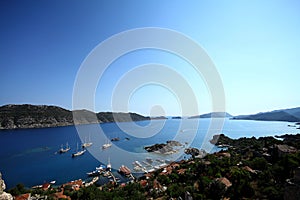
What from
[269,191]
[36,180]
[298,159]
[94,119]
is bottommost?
[36,180]

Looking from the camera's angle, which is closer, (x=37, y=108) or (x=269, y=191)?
(x=269, y=191)

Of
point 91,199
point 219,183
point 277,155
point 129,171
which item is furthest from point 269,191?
point 129,171

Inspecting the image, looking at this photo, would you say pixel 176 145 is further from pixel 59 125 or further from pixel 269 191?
pixel 59 125

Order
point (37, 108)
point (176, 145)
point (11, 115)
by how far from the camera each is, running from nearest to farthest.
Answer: point (176, 145) < point (11, 115) < point (37, 108)

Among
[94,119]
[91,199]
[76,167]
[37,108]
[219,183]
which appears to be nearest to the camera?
[219,183]

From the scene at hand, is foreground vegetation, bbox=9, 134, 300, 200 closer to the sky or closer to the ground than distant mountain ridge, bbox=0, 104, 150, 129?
closer to the ground

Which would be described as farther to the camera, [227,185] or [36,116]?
[36,116]

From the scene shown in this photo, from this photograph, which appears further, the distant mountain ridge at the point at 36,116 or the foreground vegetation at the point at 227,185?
the distant mountain ridge at the point at 36,116

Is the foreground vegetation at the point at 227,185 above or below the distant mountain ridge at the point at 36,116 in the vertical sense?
below

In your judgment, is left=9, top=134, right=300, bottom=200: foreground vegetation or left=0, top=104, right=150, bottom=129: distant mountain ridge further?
left=0, top=104, right=150, bottom=129: distant mountain ridge

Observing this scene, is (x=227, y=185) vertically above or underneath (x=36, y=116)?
underneath

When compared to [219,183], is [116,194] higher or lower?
lower
